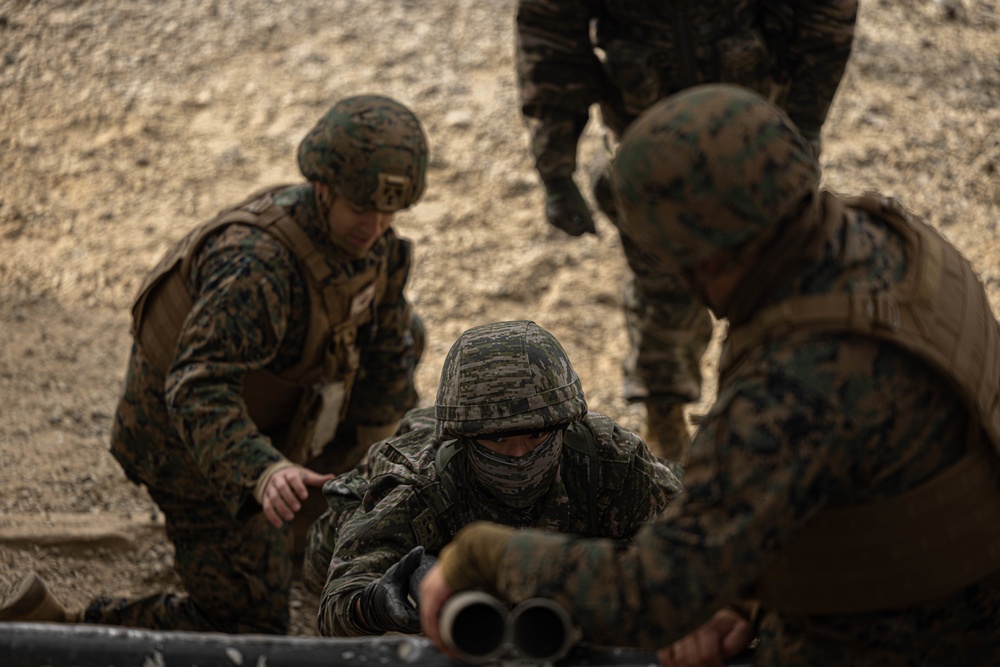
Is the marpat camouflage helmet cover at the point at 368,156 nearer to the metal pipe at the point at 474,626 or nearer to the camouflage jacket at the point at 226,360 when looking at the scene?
the camouflage jacket at the point at 226,360

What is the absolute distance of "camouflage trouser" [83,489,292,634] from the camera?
466cm

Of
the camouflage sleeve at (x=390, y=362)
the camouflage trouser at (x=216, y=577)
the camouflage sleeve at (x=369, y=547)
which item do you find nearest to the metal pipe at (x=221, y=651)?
the camouflage sleeve at (x=369, y=547)

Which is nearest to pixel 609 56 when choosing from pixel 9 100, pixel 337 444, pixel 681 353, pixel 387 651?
pixel 681 353

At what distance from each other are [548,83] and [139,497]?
8.58ft

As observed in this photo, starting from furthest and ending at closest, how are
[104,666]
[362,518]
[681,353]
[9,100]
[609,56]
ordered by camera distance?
[9,100] < [681,353] < [609,56] < [362,518] < [104,666]

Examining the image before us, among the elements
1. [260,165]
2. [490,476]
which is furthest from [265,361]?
[260,165]

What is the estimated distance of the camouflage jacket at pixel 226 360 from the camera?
4082mm

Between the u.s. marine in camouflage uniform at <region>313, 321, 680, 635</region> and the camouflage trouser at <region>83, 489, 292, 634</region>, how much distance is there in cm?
114

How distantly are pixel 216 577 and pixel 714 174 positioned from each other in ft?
10.0

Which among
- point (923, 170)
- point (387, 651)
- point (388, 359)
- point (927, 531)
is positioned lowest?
point (923, 170)

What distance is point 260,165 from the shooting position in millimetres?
8375

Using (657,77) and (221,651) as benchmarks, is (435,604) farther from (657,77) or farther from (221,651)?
(657,77)

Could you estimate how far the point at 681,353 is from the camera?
5.80 m

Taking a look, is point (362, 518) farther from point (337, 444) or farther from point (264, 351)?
point (337, 444)
